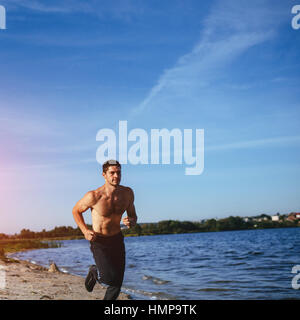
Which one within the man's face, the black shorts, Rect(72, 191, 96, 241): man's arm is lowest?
the black shorts

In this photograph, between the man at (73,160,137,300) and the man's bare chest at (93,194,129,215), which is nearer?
the man at (73,160,137,300)

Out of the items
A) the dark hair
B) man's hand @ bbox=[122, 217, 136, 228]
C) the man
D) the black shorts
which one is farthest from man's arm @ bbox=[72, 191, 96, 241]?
man's hand @ bbox=[122, 217, 136, 228]

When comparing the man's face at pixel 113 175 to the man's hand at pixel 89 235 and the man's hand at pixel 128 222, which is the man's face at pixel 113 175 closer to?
the man's hand at pixel 128 222

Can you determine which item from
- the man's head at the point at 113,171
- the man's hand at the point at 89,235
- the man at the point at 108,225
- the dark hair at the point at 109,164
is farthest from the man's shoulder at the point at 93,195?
the man's hand at the point at 89,235

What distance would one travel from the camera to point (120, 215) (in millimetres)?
6941

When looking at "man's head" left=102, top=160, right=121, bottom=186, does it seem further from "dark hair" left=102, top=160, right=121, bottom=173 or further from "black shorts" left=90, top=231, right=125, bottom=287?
"black shorts" left=90, top=231, right=125, bottom=287

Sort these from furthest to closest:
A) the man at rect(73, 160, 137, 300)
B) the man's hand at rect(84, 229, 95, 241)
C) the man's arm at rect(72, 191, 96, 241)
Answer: the man's arm at rect(72, 191, 96, 241) → the man at rect(73, 160, 137, 300) → the man's hand at rect(84, 229, 95, 241)

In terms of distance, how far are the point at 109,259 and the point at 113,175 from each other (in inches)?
60.6

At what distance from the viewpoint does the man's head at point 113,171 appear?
6.77 metres

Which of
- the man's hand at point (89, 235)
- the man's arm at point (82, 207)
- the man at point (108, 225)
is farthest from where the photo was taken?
the man's arm at point (82, 207)

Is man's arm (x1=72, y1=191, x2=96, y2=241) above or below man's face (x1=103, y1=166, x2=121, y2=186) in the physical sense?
below

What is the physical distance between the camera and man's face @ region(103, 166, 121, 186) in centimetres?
676

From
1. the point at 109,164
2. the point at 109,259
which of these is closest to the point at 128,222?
the point at 109,259
